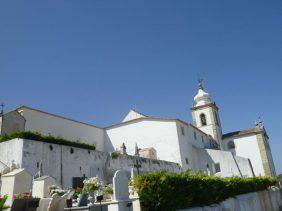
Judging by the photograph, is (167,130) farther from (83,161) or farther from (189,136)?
(83,161)

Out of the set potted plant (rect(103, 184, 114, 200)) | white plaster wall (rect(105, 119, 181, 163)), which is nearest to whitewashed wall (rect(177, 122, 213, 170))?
white plaster wall (rect(105, 119, 181, 163))

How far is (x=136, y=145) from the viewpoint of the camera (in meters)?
34.9

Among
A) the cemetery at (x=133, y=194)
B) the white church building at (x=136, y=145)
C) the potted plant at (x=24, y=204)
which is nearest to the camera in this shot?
the potted plant at (x=24, y=204)

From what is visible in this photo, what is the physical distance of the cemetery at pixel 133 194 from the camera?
34.7ft

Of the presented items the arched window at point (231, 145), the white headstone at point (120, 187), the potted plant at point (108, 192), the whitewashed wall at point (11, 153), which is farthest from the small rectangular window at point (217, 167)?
the white headstone at point (120, 187)

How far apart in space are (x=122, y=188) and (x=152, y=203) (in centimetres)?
136

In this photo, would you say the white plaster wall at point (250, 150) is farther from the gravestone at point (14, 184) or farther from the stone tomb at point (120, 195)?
the stone tomb at point (120, 195)

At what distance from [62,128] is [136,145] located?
881cm

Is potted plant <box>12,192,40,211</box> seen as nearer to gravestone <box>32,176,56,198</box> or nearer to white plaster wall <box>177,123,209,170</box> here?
gravestone <box>32,176,56,198</box>

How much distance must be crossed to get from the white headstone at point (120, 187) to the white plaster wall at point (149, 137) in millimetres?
25561

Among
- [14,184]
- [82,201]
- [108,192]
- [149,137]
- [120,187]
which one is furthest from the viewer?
[149,137]

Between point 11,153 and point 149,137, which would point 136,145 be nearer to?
point 149,137

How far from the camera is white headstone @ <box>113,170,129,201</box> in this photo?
10.6 meters

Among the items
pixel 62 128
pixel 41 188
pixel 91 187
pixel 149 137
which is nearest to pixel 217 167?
pixel 149 137
